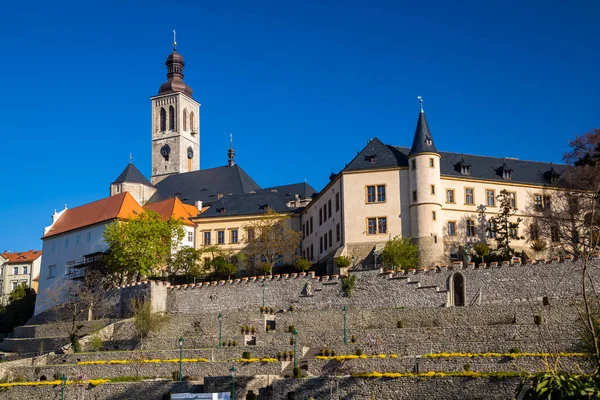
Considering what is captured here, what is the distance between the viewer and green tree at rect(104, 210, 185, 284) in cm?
A: 6569

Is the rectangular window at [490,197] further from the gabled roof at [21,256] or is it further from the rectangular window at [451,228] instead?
the gabled roof at [21,256]

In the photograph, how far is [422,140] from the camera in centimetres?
5900

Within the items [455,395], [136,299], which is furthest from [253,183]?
[455,395]

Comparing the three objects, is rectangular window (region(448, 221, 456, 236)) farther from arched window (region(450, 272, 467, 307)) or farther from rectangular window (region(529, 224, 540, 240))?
arched window (region(450, 272, 467, 307))

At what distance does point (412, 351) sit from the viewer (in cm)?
4188

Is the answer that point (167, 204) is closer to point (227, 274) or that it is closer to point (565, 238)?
point (227, 274)

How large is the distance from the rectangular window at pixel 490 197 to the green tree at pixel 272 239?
16.1 m

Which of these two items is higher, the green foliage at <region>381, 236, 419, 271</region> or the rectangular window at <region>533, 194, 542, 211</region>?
the rectangular window at <region>533, 194, 542, 211</region>

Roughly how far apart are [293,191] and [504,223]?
25633 millimetres

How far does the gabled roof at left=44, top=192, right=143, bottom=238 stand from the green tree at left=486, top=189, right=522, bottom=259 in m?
30.2

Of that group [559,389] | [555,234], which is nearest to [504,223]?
[555,234]

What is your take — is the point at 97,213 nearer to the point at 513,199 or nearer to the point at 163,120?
the point at 513,199

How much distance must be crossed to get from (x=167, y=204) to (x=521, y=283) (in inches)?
1563

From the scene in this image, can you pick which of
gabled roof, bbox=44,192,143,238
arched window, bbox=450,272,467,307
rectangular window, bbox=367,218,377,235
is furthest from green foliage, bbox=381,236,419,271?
gabled roof, bbox=44,192,143,238
